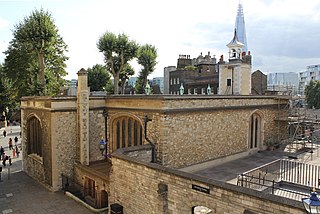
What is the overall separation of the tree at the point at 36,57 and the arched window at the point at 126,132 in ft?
37.7

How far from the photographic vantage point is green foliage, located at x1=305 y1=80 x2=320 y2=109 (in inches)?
1836

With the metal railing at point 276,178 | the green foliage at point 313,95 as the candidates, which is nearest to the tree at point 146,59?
the metal railing at point 276,178

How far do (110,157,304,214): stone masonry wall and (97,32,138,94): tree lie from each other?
65.6 feet

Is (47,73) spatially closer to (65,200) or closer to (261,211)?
(65,200)

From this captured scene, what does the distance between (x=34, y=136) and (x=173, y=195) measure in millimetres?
12331

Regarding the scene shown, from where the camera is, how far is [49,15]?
2427cm

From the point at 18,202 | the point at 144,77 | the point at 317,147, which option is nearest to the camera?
the point at 18,202

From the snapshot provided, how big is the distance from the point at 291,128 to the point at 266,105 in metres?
5.73

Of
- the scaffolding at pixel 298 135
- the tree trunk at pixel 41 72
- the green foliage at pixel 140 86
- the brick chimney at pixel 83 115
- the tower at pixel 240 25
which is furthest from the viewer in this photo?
the tower at pixel 240 25

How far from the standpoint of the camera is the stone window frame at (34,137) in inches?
658

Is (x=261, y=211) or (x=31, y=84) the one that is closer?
(x=261, y=211)

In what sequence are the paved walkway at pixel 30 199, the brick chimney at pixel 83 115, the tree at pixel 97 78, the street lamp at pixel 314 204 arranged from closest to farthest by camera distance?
the street lamp at pixel 314 204, the paved walkway at pixel 30 199, the brick chimney at pixel 83 115, the tree at pixel 97 78

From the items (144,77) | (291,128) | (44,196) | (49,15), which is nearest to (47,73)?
(49,15)

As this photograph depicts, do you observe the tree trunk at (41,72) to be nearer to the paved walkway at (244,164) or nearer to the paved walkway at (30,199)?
the paved walkway at (30,199)
